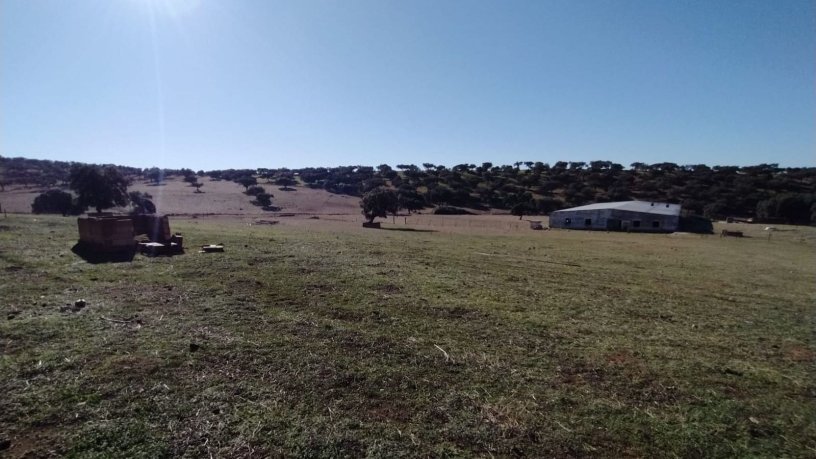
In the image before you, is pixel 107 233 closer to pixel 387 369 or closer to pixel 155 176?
pixel 387 369

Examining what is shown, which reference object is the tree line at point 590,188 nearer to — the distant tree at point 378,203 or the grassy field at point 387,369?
the distant tree at point 378,203

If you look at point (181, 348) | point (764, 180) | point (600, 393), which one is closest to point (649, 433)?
point (600, 393)

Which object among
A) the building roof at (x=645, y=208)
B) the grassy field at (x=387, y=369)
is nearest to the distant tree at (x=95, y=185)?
the grassy field at (x=387, y=369)

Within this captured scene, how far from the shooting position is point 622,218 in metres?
60.4

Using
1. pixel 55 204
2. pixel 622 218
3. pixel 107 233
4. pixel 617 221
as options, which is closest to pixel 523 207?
pixel 617 221

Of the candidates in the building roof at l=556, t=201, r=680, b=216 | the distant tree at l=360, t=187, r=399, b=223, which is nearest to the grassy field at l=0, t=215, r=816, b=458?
the distant tree at l=360, t=187, r=399, b=223

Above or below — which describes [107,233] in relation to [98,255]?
above

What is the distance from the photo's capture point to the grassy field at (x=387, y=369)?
4375mm

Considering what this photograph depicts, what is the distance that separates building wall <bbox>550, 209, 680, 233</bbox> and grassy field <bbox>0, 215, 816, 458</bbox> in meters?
52.9

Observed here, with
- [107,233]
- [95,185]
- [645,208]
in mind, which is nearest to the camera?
[107,233]

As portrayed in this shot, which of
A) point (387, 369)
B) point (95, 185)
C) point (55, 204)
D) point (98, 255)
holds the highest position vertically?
point (95, 185)

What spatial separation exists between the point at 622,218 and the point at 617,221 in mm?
893

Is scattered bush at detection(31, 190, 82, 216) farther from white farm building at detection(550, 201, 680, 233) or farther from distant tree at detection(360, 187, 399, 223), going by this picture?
white farm building at detection(550, 201, 680, 233)

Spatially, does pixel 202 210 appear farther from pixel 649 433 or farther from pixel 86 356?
pixel 649 433
